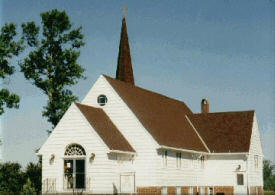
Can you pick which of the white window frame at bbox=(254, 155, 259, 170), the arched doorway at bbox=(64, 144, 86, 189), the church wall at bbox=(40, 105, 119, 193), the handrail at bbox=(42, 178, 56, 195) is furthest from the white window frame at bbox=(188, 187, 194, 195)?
the handrail at bbox=(42, 178, 56, 195)

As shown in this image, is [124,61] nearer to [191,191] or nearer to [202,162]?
[202,162]

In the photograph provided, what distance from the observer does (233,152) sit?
4819 centimetres

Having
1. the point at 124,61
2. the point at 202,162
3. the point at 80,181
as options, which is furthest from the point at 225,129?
the point at 80,181

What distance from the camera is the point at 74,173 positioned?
37812 millimetres

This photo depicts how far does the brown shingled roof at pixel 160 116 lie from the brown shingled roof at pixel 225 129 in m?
1.05

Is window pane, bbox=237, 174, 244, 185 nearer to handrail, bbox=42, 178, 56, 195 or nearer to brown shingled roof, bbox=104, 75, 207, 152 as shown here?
brown shingled roof, bbox=104, 75, 207, 152

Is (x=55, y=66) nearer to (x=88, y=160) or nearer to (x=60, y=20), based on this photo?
(x=60, y=20)

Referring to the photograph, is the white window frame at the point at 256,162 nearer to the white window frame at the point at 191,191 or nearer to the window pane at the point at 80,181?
the white window frame at the point at 191,191

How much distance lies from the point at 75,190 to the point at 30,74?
18.9 meters

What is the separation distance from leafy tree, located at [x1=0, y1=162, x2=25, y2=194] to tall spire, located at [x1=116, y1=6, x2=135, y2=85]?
1275 centimetres

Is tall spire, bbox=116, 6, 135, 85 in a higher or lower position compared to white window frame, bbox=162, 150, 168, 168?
higher

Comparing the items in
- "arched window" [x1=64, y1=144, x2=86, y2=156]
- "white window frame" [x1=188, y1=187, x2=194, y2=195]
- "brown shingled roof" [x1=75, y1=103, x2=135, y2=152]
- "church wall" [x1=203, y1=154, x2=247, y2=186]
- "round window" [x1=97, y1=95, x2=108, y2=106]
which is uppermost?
"round window" [x1=97, y1=95, x2=108, y2=106]

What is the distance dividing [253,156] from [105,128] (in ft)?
54.6

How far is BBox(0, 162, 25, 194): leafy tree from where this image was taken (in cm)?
4622
